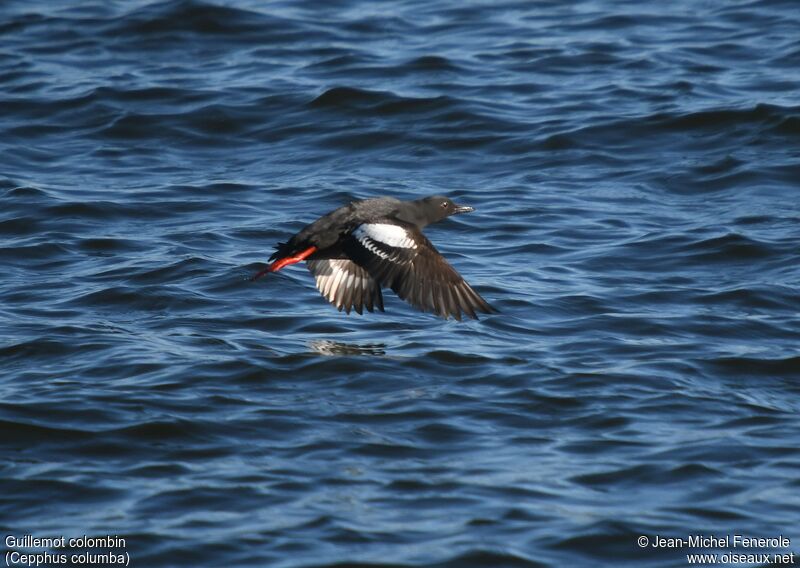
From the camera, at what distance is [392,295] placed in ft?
31.8

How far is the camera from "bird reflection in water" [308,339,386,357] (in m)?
8.30

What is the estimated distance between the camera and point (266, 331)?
8.77 meters

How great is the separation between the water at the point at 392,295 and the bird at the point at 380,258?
0.27 meters

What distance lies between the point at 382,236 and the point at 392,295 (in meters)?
1.56

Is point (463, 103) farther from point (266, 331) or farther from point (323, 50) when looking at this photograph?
point (266, 331)

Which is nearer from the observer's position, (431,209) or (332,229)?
(332,229)

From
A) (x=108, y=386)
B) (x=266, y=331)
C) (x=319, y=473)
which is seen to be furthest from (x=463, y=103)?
(x=319, y=473)

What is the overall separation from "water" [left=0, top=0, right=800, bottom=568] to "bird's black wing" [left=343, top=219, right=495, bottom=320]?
1.40 feet

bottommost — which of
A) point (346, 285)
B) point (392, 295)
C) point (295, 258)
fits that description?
point (392, 295)

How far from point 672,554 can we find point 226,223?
5926mm

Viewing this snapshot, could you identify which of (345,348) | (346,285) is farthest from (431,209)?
(345,348)

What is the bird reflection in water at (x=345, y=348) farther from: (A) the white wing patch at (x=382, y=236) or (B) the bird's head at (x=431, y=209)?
(B) the bird's head at (x=431, y=209)

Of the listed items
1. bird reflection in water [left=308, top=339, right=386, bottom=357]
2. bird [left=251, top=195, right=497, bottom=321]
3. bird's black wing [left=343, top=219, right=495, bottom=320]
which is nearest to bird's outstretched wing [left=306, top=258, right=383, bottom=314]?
bird [left=251, top=195, right=497, bottom=321]

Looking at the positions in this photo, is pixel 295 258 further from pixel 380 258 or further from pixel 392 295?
pixel 392 295
